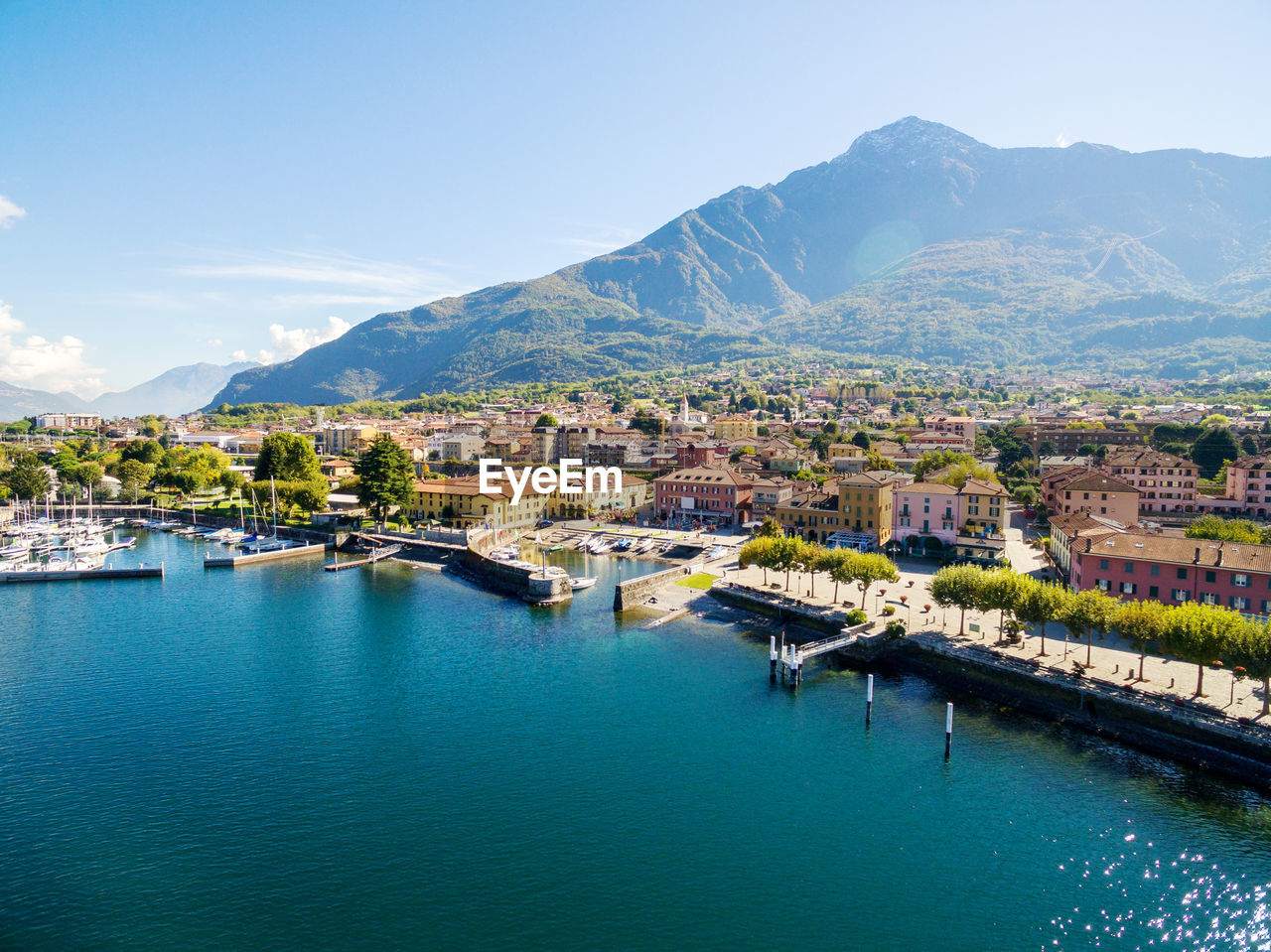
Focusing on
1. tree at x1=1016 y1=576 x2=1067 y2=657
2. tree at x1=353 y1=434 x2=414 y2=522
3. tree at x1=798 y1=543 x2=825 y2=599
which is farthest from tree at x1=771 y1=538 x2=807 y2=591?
tree at x1=353 y1=434 x2=414 y2=522

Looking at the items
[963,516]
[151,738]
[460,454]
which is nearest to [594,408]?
[460,454]

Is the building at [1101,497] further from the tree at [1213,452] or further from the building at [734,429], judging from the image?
the building at [734,429]

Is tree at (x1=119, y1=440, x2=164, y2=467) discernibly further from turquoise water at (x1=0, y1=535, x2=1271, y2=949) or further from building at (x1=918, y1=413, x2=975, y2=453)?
building at (x1=918, y1=413, x2=975, y2=453)

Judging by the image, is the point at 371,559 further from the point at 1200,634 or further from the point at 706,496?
the point at 1200,634

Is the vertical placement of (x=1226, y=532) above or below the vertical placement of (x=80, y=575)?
above

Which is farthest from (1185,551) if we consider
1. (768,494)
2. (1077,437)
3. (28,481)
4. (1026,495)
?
(28,481)

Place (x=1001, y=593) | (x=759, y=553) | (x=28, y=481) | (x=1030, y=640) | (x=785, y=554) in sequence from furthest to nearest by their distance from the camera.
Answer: (x=28, y=481), (x=759, y=553), (x=785, y=554), (x=1030, y=640), (x=1001, y=593)
